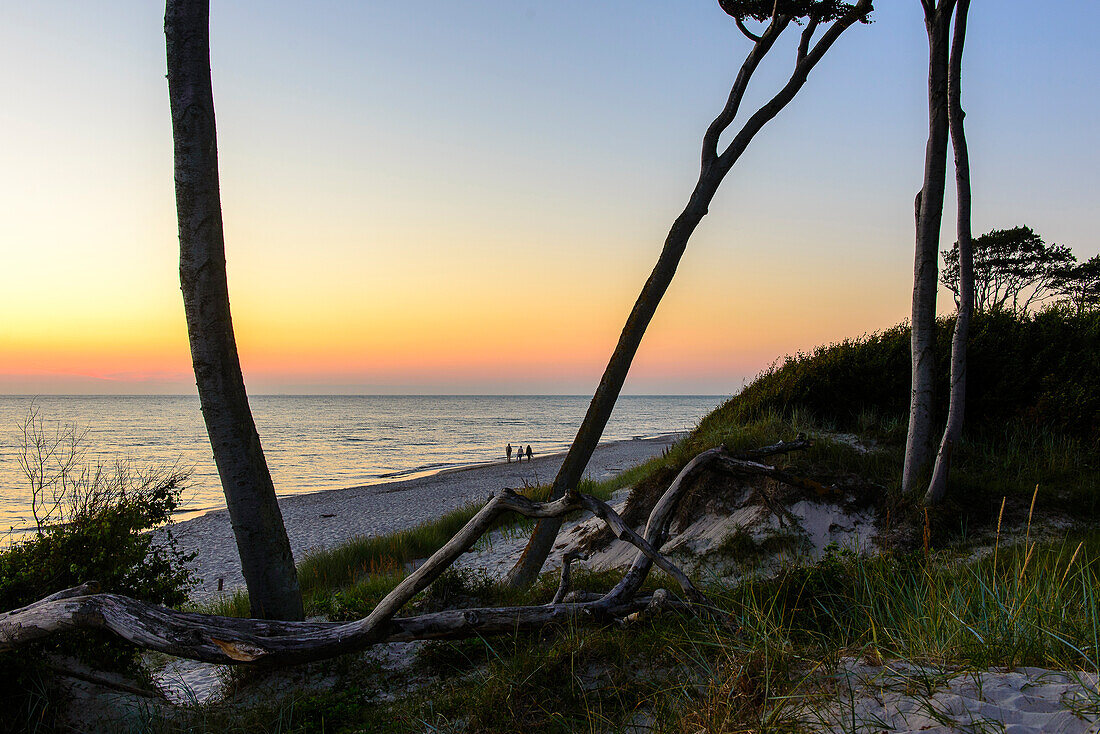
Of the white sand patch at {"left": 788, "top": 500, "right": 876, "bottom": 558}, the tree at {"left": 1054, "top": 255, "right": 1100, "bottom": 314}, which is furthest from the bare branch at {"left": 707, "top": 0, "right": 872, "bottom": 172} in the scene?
the tree at {"left": 1054, "top": 255, "right": 1100, "bottom": 314}

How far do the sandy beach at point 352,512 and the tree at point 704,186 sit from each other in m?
5.22

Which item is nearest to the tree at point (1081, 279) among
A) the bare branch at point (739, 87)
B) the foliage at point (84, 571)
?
the bare branch at point (739, 87)

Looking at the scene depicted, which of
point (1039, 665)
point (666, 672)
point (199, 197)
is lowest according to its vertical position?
point (666, 672)

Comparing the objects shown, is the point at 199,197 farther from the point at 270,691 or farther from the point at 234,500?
the point at 270,691

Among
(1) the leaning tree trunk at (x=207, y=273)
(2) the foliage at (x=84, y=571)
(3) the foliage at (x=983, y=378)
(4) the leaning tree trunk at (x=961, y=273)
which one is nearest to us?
(2) the foliage at (x=84, y=571)

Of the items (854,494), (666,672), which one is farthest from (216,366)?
(854,494)

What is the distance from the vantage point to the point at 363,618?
158 inches

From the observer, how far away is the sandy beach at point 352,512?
481 inches

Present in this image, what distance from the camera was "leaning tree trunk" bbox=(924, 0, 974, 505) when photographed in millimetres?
6621

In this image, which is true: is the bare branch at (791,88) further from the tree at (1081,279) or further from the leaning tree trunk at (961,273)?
the tree at (1081,279)

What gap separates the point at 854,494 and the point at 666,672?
4.90 meters

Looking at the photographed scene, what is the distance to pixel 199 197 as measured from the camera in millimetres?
4645

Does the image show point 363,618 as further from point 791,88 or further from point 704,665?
point 791,88

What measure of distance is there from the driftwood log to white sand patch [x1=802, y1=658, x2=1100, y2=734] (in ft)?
4.28
